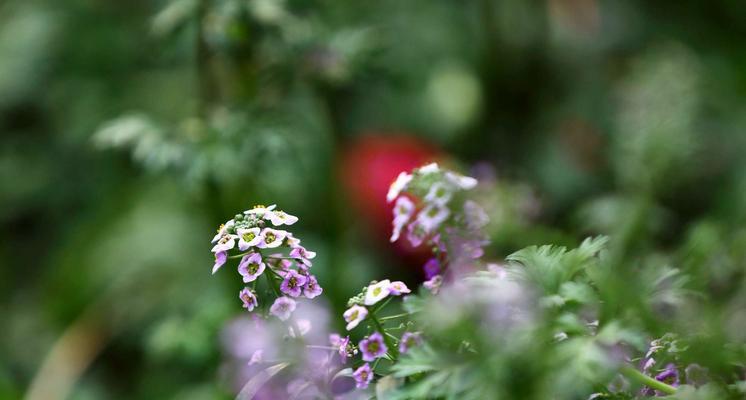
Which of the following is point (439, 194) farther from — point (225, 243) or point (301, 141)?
point (301, 141)

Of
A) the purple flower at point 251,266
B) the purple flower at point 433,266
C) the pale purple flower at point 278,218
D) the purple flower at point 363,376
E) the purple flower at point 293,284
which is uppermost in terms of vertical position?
the pale purple flower at point 278,218

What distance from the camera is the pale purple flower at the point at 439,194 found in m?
0.80

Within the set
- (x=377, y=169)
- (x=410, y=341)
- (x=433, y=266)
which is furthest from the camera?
(x=377, y=169)

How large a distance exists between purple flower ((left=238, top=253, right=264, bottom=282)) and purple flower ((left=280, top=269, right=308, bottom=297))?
0.03m

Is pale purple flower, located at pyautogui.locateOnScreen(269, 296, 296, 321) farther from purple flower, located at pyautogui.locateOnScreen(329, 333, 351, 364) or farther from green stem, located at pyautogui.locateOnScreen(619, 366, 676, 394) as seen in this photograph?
green stem, located at pyautogui.locateOnScreen(619, 366, 676, 394)

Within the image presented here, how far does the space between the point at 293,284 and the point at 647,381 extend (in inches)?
11.4

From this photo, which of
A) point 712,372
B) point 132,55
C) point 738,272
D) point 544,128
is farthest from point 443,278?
point 132,55

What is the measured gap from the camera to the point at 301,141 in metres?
1.79

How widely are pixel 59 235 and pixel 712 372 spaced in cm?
229

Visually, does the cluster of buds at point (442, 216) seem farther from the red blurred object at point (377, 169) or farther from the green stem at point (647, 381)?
the red blurred object at point (377, 169)

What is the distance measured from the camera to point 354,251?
7.36 ft

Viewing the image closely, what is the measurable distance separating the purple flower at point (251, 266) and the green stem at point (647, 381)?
0.29m

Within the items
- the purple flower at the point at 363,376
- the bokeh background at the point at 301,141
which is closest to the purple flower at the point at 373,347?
the purple flower at the point at 363,376

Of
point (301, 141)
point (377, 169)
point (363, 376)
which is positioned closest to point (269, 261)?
point (363, 376)
